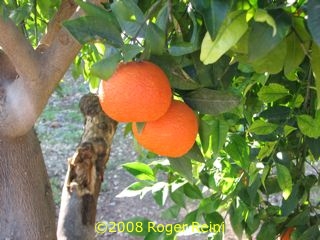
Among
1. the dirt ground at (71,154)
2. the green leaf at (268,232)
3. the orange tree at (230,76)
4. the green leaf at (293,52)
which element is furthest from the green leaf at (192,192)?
the dirt ground at (71,154)

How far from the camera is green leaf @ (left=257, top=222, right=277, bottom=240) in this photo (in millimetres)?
1049

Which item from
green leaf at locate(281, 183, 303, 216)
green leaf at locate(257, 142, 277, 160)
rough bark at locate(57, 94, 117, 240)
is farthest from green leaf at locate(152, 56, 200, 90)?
rough bark at locate(57, 94, 117, 240)

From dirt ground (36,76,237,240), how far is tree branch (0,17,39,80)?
4.43 ft

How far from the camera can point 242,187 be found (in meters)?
1.06

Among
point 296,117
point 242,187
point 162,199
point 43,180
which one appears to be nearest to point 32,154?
point 43,180

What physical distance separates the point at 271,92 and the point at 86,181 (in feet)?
2.25

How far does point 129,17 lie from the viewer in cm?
53

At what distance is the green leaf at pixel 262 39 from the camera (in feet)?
1.45

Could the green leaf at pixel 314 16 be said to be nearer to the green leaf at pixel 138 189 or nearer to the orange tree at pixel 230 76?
the orange tree at pixel 230 76

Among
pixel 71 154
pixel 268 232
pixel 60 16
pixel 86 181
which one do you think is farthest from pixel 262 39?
pixel 71 154

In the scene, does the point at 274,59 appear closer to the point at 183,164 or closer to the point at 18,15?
the point at 183,164

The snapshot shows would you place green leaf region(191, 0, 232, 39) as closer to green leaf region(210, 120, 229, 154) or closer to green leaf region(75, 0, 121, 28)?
green leaf region(75, 0, 121, 28)

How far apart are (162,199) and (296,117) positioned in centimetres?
40

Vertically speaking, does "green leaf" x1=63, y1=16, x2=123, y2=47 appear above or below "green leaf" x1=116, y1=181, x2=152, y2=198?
above
